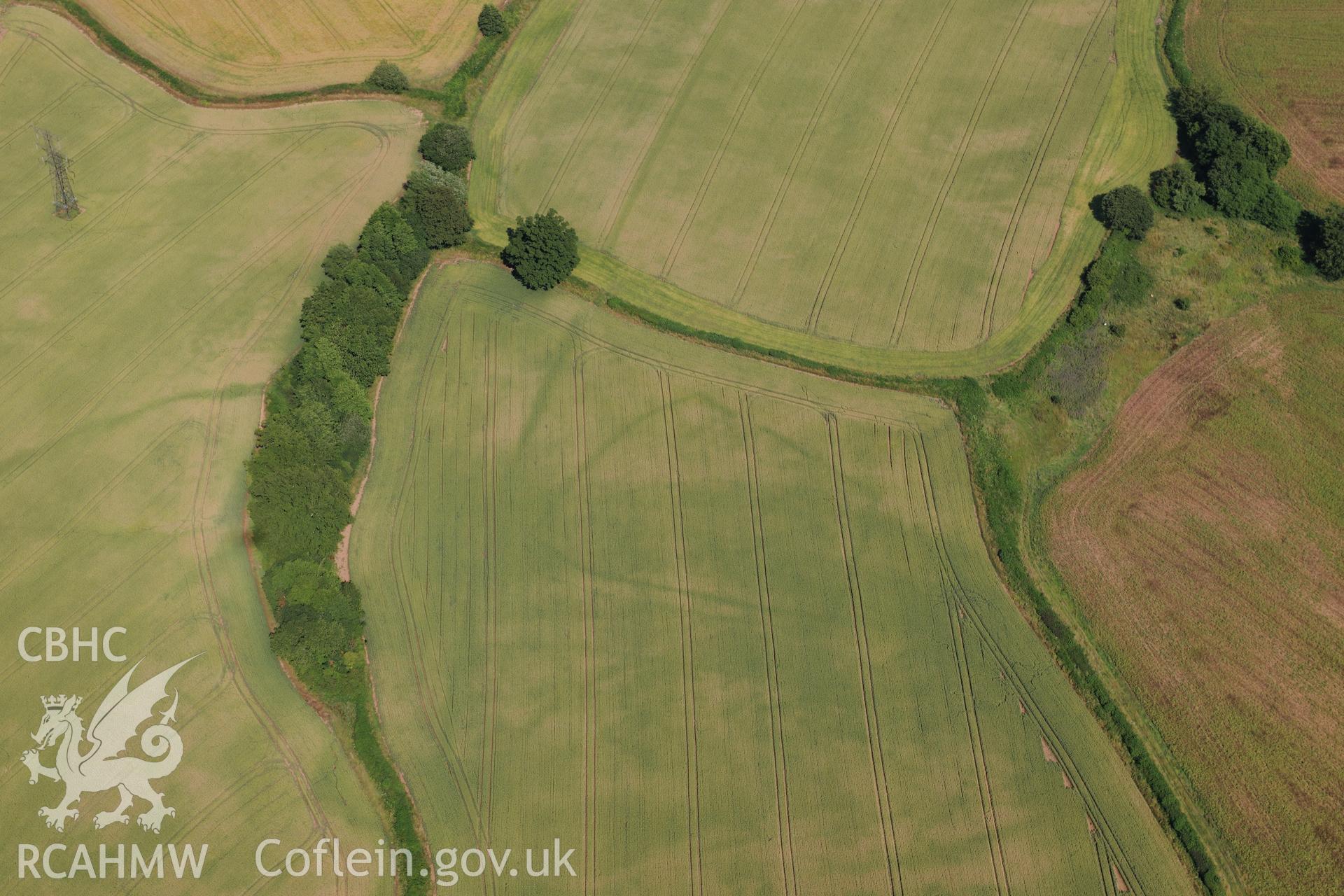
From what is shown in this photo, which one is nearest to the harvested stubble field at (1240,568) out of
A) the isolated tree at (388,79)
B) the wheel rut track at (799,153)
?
→ the wheel rut track at (799,153)

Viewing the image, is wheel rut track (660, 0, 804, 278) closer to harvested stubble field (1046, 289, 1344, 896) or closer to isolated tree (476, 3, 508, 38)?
isolated tree (476, 3, 508, 38)

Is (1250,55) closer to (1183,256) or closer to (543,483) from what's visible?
(1183,256)

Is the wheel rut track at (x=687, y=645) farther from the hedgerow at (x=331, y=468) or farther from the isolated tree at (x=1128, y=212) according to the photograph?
the isolated tree at (x=1128, y=212)

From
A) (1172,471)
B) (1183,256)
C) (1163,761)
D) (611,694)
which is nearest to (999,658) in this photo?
(1163,761)

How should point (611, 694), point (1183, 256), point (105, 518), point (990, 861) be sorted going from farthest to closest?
1. point (1183, 256)
2. point (105, 518)
3. point (611, 694)
4. point (990, 861)

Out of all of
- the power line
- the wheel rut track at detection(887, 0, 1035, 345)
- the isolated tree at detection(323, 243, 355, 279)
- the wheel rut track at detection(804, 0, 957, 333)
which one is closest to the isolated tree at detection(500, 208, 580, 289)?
the isolated tree at detection(323, 243, 355, 279)

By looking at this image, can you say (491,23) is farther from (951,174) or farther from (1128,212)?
(1128,212)
